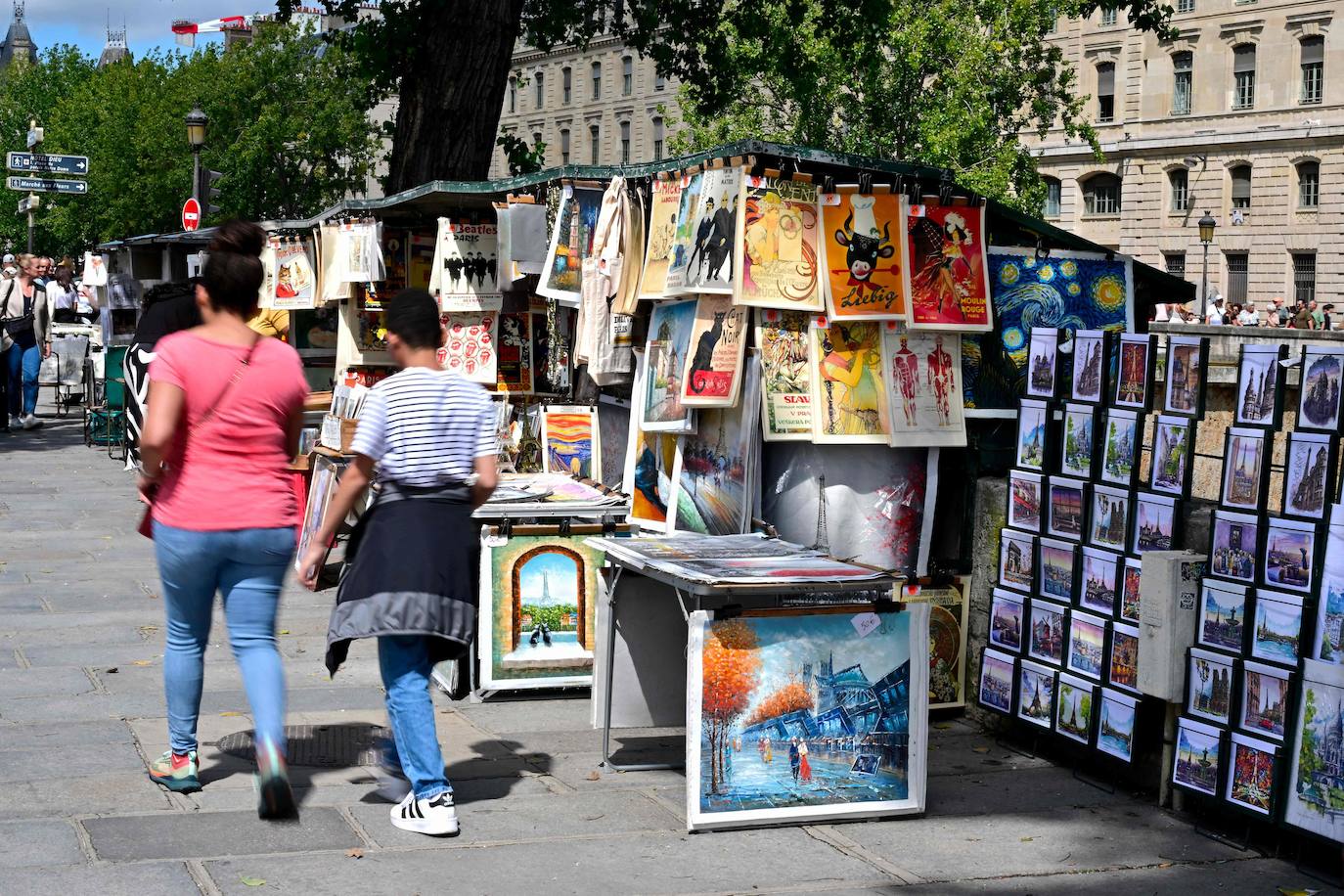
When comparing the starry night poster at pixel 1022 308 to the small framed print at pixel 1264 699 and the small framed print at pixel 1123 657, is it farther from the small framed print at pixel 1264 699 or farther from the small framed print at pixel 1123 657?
the small framed print at pixel 1264 699

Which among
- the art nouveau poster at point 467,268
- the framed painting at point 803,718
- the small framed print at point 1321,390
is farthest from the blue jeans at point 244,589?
the art nouveau poster at point 467,268

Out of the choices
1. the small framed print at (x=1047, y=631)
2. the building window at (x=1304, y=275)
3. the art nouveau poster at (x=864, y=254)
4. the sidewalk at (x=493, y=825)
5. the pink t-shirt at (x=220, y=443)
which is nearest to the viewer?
the sidewalk at (x=493, y=825)

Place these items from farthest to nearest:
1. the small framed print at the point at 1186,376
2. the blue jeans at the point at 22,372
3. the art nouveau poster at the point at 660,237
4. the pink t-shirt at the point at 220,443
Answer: the blue jeans at the point at 22,372 < the art nouveau poster at the point at 660,237 < the small framed print at the point at 1186,376 < the pink t-shirt at the point at 220,443

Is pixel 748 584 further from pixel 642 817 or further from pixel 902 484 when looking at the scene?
pixel 902 484

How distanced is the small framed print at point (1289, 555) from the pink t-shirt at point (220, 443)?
3131mm

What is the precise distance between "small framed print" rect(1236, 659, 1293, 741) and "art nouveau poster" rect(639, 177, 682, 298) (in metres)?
3.10

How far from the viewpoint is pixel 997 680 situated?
6.99 meters

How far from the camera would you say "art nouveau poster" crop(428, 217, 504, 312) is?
1068 centimetres

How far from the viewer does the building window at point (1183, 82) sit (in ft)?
189

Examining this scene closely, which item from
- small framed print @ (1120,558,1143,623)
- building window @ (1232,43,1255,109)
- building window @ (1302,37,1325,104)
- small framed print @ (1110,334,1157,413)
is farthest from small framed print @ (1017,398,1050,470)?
building window @ (1232,43,1255,109)

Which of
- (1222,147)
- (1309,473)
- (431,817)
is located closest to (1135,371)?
(1309,473)

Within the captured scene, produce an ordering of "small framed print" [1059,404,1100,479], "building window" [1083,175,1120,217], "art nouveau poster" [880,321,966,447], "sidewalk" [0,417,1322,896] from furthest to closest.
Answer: "building window" [1083,175,1120,217]
"art nouveau poster" [880,321,966,447]
"small framed print" [1059,404,1100,479]
"sidewalk" [0,417,1322,896]

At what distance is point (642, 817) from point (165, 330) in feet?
26.7

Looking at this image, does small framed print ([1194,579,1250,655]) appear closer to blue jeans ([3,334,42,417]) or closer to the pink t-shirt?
the pink t-shirt
